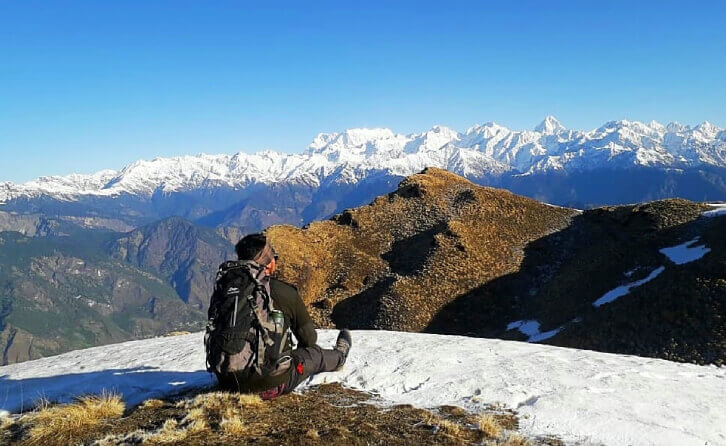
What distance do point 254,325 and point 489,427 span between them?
4.73 metres

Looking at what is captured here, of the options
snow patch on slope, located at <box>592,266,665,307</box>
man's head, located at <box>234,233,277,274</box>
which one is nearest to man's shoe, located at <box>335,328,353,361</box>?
man's head, located at <box>234,233,277,274</box>

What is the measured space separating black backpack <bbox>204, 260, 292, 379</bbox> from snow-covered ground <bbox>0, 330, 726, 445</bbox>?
325 centimetres

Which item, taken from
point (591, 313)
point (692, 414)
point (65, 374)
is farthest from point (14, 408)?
point (591, 313)

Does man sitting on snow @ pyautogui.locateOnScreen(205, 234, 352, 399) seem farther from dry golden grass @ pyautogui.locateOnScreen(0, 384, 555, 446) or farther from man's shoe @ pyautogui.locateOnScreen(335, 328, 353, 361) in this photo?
man's shoe @ pyautogui.locateOnScreen(335, 328, 353, 361)

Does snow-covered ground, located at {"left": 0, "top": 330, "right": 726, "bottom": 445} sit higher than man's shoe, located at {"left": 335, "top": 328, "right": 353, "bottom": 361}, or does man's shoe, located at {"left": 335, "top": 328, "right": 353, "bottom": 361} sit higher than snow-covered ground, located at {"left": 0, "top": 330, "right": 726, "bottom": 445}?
man's shoe, located at {"left": 335, "top": 328, "right": 353, "bottom": 361}

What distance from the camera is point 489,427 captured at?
8.58 meters

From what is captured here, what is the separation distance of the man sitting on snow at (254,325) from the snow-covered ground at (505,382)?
2743 mm

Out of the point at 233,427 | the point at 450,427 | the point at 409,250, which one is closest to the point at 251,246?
the point at 233,427

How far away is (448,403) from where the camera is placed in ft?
34.5

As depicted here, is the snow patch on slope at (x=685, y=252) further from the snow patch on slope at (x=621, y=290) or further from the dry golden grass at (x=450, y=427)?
the dry golden grass at (x=450, y=427)

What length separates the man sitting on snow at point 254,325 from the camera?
8445 millimetres

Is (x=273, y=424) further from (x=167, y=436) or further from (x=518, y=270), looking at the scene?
(x=518, y=270)

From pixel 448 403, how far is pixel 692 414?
16.6 feet

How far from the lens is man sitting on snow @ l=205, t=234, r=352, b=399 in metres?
8.45
